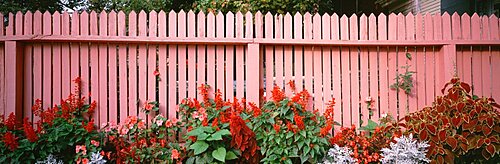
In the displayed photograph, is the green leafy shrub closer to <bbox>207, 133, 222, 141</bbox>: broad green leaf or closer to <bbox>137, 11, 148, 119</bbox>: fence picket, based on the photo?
<bbox>207, 133, 222, 141</bbox>: broad green leaf

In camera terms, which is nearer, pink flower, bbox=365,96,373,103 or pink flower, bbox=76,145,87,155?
pink flower, bbox=76,145,87,155

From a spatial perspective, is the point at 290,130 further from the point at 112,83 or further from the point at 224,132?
the point at 112,83

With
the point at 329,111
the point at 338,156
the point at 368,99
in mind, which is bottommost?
the point at 338,156

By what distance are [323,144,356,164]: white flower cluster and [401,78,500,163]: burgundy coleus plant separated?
590 millimetres

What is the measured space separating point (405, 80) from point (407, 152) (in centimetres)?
102

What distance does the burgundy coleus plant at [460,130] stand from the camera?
331 cm

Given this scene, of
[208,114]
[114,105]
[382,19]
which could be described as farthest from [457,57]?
[114,105]

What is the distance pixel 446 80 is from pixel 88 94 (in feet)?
11.6

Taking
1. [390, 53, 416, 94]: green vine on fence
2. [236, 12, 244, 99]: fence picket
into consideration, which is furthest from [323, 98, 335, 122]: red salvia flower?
[236, 12, 244, 99]: fence picket

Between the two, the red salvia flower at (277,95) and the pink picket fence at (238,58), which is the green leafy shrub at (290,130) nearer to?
the red salvia flower at (277,95)

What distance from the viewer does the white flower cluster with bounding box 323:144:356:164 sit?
349 cm

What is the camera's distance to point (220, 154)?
10.9 feet

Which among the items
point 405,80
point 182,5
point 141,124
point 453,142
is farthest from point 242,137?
point 182,5

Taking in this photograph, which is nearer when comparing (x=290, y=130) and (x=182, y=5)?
(x=290, y=130)
